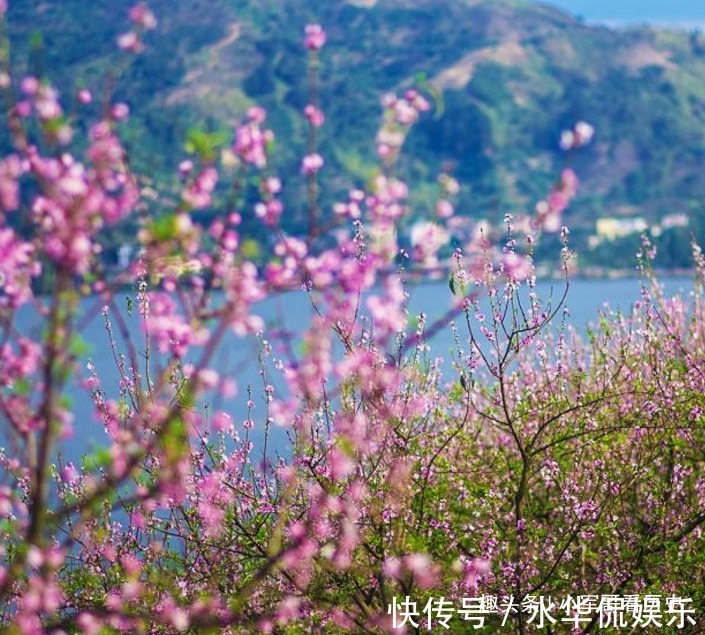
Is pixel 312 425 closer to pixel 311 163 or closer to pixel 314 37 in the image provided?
pixel 311 163

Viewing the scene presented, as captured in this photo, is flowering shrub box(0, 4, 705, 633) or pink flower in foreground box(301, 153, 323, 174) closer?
flowering shrub box(0, 4, 705, 633)

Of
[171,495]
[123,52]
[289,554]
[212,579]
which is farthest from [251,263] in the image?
[212,579]

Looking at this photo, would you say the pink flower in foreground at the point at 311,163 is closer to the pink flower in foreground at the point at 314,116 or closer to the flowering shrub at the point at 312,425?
the flowering shrub at the point at 312,425

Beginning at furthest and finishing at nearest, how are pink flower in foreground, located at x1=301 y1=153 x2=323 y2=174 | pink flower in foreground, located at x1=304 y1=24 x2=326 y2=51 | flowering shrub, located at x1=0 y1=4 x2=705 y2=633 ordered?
pink flower in foreground, located at x1=301 y1=153 x2=323 y2=174, pink flower in foreground, located at x1=304 y1=24 x2=326 y2=51, flowering shrub, located at x1=0 y1=4 x2=705 y2=633

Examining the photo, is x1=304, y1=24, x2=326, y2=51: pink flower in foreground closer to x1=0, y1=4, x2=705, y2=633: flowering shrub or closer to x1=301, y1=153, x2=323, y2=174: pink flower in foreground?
x1=0, y1=4, x2=705, y2=633: flowering shrub

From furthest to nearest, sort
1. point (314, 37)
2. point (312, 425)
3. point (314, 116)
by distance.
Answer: point (312, 425), point (314, 116), point (314, 37)

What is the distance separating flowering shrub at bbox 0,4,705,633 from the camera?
3986 millimetres

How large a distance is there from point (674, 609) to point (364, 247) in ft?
14.1

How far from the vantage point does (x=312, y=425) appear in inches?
289

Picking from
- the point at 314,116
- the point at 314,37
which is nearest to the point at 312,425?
the point at 314,116

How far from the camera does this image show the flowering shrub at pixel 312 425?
3.99 metres

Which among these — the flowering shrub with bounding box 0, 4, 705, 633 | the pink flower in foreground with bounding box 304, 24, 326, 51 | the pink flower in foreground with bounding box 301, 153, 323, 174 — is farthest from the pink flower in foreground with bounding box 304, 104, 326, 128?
the pink flower in foreground with bounding box 304, 24, 326, 51

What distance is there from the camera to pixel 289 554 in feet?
14.5

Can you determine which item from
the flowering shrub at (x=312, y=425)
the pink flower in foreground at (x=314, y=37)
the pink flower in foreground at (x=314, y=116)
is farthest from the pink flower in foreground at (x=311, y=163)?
the pink flower in foreground at (x=314, y=37)
